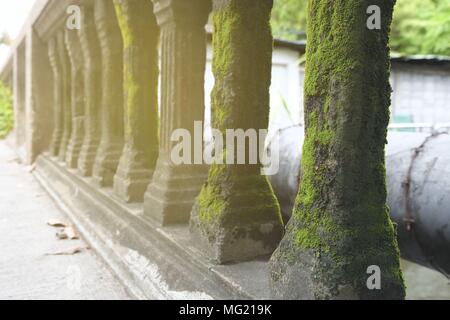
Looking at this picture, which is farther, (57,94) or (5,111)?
(5,111)

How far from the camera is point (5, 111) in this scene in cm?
1320

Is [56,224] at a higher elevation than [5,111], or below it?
below

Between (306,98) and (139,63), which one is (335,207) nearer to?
(306,98)

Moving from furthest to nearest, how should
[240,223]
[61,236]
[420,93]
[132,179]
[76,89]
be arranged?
1. [420,93]
2. [76,89]
3. [61,236]
4. [132,179]
5. [240,223]

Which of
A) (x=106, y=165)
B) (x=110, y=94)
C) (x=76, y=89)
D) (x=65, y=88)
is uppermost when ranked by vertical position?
(x=65, y=88)

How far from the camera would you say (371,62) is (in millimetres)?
1229

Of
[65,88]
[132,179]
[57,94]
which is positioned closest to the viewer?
[132,179]

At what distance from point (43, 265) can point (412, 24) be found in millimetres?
15455

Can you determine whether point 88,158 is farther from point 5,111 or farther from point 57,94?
point 5,111

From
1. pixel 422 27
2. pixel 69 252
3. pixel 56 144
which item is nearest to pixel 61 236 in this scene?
pixel 69 252

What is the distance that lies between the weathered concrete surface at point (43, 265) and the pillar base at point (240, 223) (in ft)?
1.87

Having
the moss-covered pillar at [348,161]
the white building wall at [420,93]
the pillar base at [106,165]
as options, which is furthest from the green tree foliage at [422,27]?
the moss-covered pillar at [348,161]

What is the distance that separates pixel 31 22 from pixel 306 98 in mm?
6255
